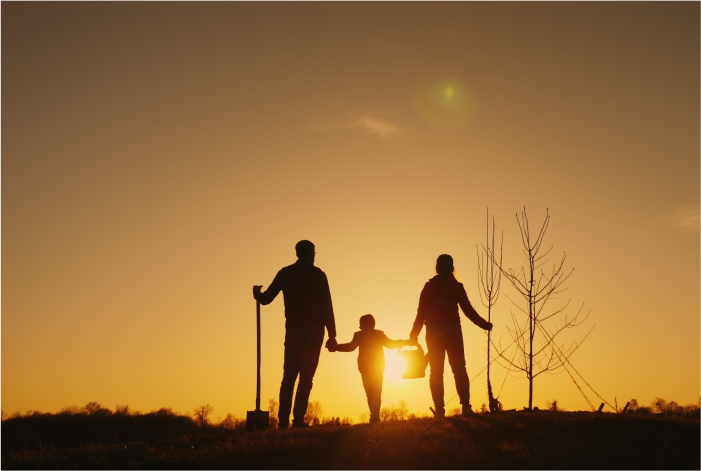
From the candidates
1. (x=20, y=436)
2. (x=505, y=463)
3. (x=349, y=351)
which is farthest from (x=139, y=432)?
(x=505, y=463)

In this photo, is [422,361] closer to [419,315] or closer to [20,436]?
[419,315]

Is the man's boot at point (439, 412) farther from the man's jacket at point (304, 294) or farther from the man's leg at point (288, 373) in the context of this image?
the man's leg at point (288, 373)

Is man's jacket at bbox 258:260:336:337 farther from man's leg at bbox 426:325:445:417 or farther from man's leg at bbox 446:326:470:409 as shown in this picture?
man's leg at bbox 446:326:470:409

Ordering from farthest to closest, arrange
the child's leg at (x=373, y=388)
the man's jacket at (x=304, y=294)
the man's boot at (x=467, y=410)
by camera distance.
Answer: the child's leg at (x=373, y=388)
the man's boot at (x=467, y=410)
the man's jacket at (x=304, y=294)

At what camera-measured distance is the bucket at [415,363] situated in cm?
1309

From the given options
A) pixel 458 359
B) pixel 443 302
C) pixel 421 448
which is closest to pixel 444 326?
pixel 443 302

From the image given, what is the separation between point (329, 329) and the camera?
12.9 meters

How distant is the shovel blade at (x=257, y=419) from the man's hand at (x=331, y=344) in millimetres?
1531

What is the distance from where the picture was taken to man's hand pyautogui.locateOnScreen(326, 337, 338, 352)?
42.7ft

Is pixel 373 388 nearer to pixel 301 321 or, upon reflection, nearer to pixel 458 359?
pixel 458 359

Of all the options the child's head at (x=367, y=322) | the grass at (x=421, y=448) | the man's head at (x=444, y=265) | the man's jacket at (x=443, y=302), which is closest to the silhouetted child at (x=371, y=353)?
the child's head at (x=367, y=322)

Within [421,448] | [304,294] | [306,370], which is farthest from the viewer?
[304,294]

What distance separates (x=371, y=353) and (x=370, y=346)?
122 millimetres

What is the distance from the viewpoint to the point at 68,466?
955cm
